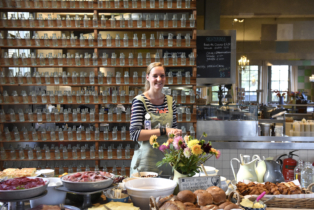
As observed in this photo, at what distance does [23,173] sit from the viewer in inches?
68.1

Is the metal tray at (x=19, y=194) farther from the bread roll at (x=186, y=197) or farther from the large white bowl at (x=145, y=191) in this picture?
the bread roll at (x=186, y=197)

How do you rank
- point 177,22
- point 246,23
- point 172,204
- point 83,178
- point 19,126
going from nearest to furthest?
point 172,204 → point 83,178 → point 177,22 → point 19,126 → point 246,23

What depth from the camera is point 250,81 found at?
885 cm

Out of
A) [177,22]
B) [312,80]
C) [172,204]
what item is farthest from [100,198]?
[312,80]

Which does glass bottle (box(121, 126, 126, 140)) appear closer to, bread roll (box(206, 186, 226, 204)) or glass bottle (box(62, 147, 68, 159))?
glass bottle (box(62, 147, 68, 159))

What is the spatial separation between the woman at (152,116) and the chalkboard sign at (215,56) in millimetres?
2815

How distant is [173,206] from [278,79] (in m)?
8.72

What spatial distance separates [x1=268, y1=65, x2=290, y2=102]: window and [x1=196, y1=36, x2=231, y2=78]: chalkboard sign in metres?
4.48

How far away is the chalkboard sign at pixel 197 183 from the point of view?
144 centimetres

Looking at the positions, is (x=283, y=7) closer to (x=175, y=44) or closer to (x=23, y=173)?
(x=175, y=44)

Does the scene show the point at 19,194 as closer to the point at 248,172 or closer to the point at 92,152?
the point at 248,172

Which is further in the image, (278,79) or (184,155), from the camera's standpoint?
(278,79)

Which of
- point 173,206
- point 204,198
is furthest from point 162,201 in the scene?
point 204,198

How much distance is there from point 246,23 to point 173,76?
14.3ft
